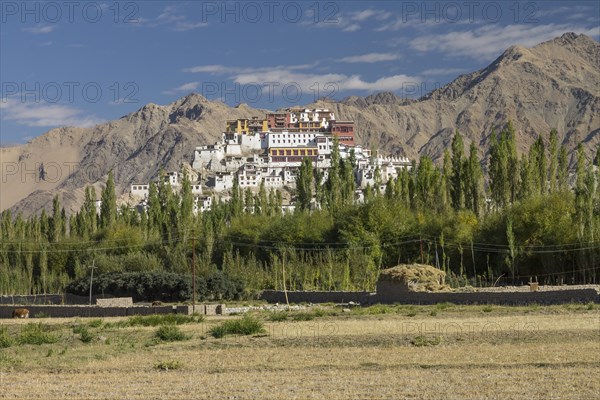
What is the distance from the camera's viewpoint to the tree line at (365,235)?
2101 inches

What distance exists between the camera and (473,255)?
55219mm

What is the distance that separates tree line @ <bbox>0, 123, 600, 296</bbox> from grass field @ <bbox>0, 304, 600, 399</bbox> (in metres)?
18.6

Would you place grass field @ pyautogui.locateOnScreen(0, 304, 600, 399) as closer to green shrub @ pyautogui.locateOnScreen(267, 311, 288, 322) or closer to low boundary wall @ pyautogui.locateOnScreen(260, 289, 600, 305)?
green shrub @ pyautogui.locateOnScreen(267, 311, 288, 322)

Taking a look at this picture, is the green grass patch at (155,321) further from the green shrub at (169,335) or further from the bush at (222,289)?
the bush at (222,289)

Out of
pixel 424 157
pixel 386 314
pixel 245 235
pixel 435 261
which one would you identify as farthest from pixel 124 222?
pixel 386 314

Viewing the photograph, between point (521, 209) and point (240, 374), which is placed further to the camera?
point (521, 209)

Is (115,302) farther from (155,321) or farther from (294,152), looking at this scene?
(294,152)

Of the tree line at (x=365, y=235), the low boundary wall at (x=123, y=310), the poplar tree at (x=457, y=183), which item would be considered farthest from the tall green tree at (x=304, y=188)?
the low boundary wall at (x=123, y=310)

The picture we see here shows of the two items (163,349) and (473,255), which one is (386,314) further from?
(473,255)

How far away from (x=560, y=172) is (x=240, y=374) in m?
56.2

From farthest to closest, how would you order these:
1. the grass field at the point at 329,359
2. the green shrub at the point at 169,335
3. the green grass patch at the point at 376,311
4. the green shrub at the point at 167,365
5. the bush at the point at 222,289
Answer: the bush at the point at 222,289 < the green grass patch at the point at 376,311 < the green shrub at the point at 169,335 < the green shrub at the point at 167,365 < the grass field at the point at 329,359

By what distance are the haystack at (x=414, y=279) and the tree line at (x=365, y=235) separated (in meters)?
5.91

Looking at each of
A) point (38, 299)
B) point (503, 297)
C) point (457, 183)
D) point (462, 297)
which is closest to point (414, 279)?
point (462, 297)

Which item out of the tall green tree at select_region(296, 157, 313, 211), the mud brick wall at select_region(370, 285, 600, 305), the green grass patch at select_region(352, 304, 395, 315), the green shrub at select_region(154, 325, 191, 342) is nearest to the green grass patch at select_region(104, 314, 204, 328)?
the green shrub at select_region(154, 325, 191, 342)
